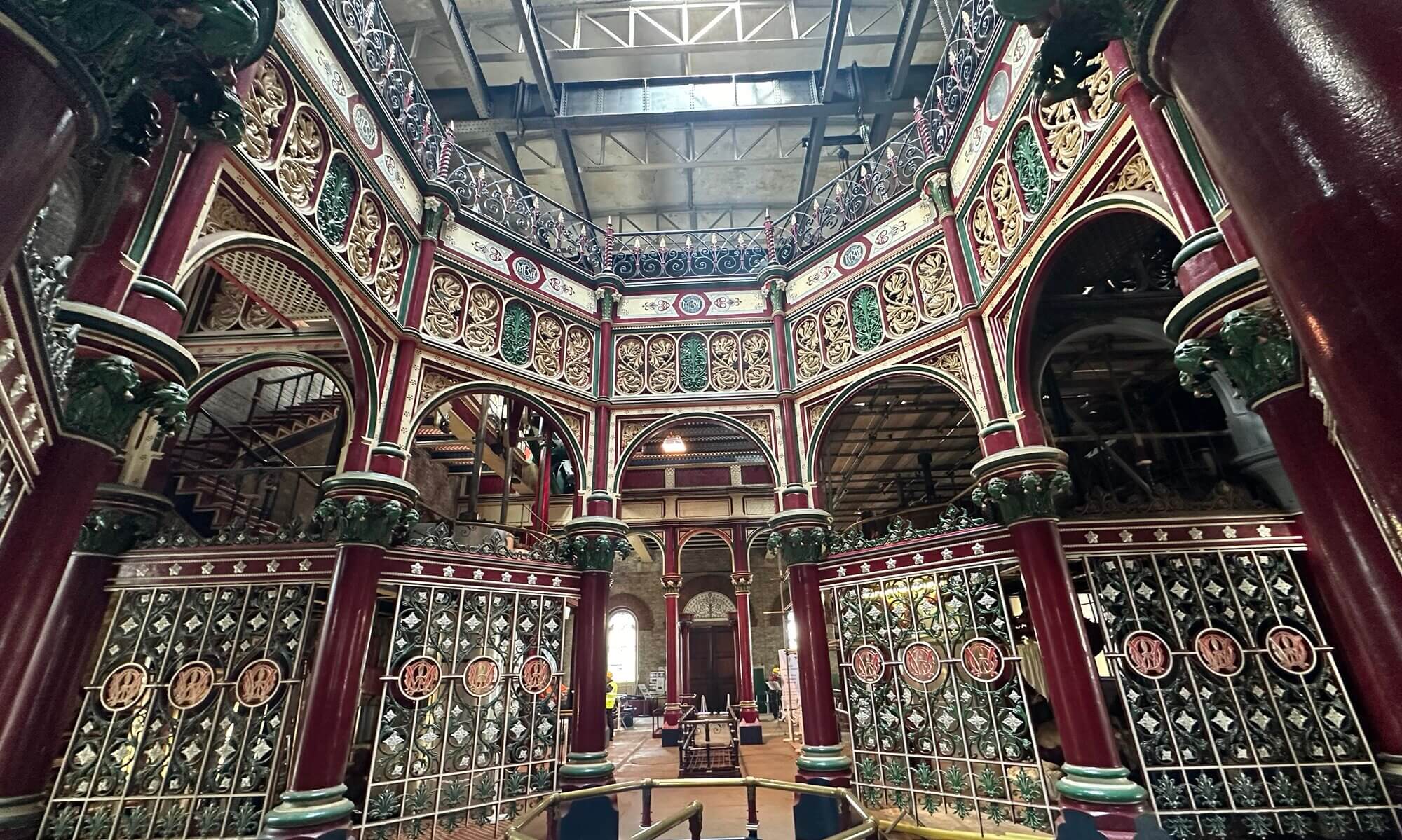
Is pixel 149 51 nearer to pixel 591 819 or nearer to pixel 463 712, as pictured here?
pixel 591 819

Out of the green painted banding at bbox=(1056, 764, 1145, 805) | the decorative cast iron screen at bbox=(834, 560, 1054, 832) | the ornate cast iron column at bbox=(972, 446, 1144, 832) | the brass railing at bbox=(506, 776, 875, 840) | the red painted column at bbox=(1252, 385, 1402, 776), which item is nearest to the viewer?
the brass railing at bbox=(506, 776, 875, 840)

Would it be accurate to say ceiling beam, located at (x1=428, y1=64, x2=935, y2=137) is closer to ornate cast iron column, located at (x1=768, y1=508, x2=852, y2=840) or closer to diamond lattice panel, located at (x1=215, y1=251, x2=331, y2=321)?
diamond lattice panel, located at (x1=215, y1=251, x2=331, y2=321)

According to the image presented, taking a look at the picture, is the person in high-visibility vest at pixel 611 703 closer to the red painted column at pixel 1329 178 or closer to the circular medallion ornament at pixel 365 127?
the circular medallion ornament at pixel 365 127

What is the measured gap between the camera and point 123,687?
→ 18.3ft

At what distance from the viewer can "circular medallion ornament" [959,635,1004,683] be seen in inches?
238

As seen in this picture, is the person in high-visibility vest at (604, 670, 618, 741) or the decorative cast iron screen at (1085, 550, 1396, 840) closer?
the decorative cast iron screen at (1085, 550, 1396, 840)

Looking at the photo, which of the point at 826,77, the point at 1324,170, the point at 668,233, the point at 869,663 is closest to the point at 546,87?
the point at 668,233

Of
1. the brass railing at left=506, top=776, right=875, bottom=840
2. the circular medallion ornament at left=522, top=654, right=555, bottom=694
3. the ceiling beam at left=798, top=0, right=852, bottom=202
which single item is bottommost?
the brass railing at left=506, top=776, right=875, bottom=840

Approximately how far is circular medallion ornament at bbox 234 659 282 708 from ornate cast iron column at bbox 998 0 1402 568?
770 centimetres

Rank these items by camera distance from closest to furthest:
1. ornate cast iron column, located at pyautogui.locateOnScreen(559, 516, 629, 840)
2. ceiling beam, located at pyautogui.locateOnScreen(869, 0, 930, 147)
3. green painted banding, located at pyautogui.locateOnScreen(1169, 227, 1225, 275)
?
green painted banding, located at pyautogui.locateOnScreen(1169, 227, 1225, 275) → ornate cast iron column, located at pyautogui.locateOnScreen(559, 516, 629, 840) → ceiling beam, located at pyautogui.locateOnScreen(869, 0, 930, 147)

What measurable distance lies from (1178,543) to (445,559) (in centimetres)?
802

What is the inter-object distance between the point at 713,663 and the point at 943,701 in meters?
13.0

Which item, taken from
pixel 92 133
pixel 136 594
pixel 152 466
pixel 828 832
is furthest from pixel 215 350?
pixel 828 832

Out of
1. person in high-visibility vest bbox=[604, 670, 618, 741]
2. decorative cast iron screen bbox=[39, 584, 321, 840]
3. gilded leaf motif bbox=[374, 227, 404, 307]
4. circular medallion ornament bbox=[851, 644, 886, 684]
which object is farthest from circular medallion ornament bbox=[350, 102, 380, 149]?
person in high-visibility vest bbox=[604, 670, 618, 741]
